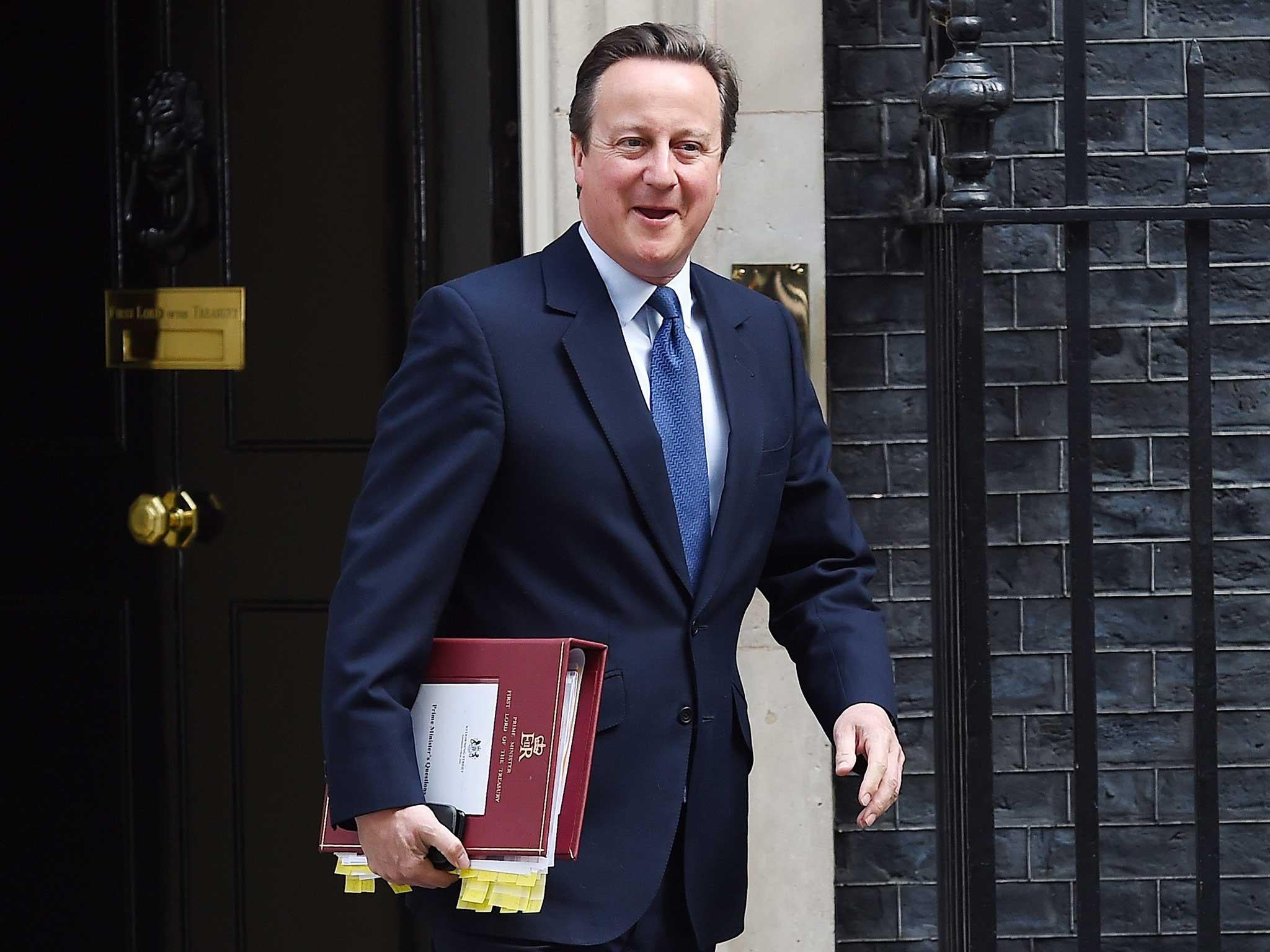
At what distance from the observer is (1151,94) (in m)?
3.46

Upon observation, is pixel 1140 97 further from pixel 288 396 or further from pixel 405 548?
pixel 405 548

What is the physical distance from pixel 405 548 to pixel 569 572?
0.78 feet

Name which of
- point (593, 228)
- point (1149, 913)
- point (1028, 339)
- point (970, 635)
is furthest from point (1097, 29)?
point (1149, 913)

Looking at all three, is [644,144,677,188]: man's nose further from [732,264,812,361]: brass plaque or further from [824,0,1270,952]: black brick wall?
[824,0,1270,952]: black brick wall

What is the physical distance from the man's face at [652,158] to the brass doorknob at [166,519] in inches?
68.5

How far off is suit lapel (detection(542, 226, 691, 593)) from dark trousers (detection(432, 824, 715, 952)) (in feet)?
1.33

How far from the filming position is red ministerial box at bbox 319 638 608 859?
6.67ft

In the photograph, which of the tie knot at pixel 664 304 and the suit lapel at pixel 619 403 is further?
the tie knot at pixel 664 304

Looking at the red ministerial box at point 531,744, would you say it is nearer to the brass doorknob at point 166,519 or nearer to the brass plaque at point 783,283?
the brass plaque at point 783,283

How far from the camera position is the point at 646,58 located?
7.27ft

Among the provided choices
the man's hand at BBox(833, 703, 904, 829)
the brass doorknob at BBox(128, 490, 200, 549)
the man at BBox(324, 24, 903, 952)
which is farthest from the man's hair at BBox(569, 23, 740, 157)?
the brass doorknob at BBox(128, 490, 200, 549)

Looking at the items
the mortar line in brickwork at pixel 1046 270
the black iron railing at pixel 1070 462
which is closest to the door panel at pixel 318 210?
the mortar line in brickwork at pixel 1046 270

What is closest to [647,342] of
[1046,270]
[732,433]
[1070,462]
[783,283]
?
[732,433]

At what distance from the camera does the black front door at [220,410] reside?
139 inches
